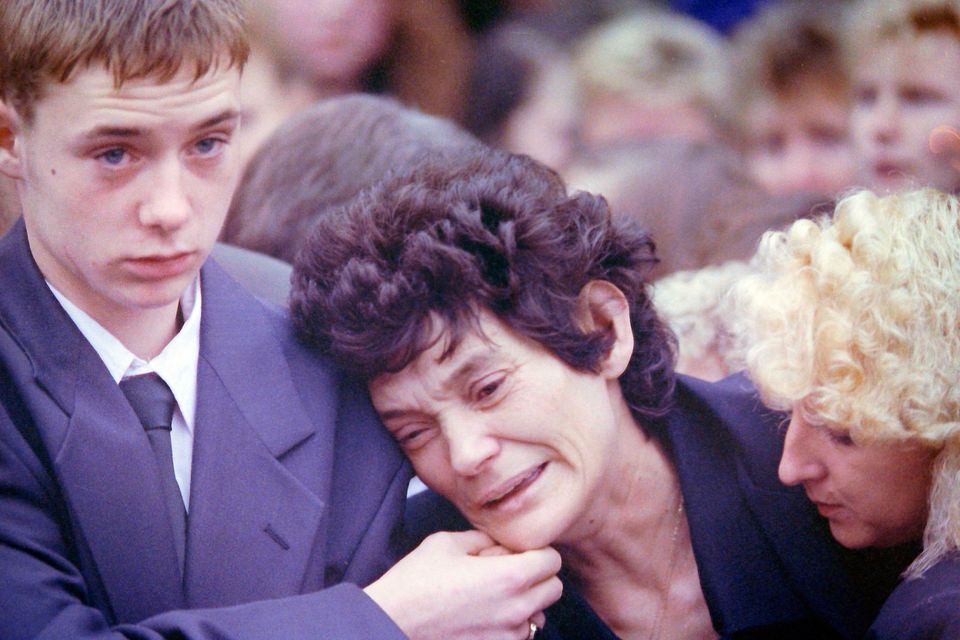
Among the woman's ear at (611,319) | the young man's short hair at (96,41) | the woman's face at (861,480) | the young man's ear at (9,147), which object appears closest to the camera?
the young man's short hair at (96,41)

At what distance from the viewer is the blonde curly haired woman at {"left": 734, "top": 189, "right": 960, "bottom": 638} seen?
8.41 ft

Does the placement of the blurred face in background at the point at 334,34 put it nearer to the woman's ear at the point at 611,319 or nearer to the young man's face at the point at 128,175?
the woman's ear at the point at 611,319

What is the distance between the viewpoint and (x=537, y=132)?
5.90 m

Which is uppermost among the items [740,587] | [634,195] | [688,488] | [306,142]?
[306,142]

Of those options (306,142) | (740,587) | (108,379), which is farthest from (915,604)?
(306,142)

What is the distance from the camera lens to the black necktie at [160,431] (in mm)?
2377

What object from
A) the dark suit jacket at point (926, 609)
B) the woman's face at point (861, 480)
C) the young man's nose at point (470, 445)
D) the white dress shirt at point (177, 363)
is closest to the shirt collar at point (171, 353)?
the white dress shirt at point (177, 363)

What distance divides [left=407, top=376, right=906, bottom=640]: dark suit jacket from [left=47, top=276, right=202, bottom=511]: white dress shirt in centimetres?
64

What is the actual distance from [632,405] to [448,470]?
506 millimetres

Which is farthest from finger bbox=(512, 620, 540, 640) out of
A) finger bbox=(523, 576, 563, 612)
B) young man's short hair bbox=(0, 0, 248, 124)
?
young man's short hair bbox=(0, 0, 248, 124)

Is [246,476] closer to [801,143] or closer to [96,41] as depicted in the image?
[96,41]

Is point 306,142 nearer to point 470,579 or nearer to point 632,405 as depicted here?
point 632,405

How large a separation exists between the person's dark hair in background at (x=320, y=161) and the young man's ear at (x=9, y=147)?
4.25ft

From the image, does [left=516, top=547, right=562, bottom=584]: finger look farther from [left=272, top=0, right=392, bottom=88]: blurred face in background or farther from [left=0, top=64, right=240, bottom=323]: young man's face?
[left=272, top=0, right=392, bottom=88]: blurred face in background
